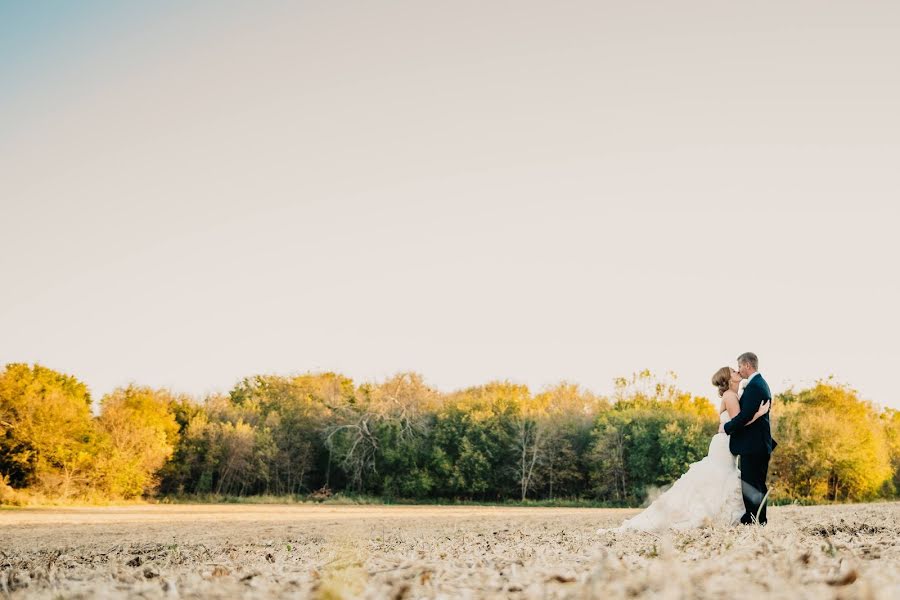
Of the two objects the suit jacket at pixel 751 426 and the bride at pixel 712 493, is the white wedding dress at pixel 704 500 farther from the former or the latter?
the suit jacket at pixel 751 426

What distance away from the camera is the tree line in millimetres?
43219

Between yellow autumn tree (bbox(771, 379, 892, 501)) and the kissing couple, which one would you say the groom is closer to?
the kissing couple

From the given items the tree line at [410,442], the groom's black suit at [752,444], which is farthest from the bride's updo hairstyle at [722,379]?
the tree line at [410,442]

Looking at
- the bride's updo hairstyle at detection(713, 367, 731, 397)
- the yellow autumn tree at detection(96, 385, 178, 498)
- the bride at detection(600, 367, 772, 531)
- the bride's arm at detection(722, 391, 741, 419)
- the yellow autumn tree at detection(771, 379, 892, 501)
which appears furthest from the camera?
the yellow autumn tree at detection(96, 385, 178, 498)

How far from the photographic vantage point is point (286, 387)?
61438mm

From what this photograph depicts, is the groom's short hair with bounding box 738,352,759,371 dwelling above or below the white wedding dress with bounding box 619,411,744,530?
above

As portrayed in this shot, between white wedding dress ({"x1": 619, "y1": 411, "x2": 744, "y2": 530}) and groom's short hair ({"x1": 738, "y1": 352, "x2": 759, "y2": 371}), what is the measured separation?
101cm

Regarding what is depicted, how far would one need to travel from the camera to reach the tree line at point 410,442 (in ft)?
142

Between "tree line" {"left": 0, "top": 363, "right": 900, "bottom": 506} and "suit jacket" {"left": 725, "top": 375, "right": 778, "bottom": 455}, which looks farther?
"tree line" {"left": 0, "top": 363, "right": 900, "bottom": 506}

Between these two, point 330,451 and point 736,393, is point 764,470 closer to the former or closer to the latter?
point 736,393

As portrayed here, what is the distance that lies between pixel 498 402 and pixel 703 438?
636 inches

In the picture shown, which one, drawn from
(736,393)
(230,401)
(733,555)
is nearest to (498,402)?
(230,401)

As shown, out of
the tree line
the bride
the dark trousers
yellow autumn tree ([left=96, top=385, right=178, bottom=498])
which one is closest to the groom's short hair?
the bride

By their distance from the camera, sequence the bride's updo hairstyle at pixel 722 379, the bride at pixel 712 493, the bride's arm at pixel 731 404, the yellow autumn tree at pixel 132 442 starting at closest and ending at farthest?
1. the bride at pixel 712 493
2. the bride's arm at pixel 731 404
3. the bride's updo hairstyle at pixel 722 379
4. the yellow autumn tree at pixel 132 442
